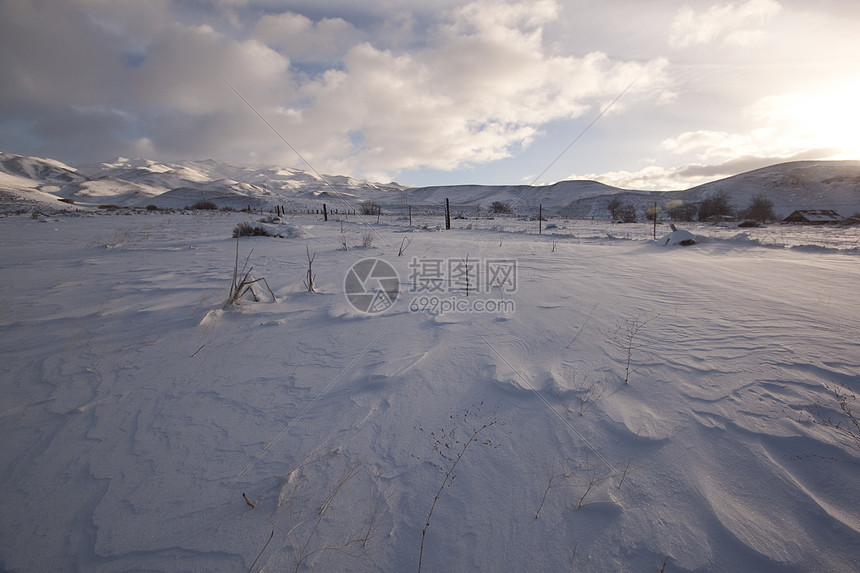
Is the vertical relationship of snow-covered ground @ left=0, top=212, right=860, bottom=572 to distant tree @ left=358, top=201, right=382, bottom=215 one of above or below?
below

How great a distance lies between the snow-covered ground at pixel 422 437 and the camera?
1.09 m

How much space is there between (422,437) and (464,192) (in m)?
87.2

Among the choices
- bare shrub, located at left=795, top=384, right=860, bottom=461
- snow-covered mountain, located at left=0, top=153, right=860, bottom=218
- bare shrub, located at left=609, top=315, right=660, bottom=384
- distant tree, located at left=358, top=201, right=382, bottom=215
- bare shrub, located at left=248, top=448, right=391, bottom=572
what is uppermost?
snow-covered mountain, located at left=0, top=153, right=860, bottom=218

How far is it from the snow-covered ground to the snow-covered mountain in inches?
493

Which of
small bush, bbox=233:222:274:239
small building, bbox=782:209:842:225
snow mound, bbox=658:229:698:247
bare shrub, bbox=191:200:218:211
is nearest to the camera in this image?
snow mound, bbox=658:229:698:247

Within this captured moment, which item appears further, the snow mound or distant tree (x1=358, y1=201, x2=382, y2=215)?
distant tree (x1=358, y1=201, x2=382, y2=215)

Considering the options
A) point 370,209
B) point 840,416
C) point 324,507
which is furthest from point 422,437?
point 370,209

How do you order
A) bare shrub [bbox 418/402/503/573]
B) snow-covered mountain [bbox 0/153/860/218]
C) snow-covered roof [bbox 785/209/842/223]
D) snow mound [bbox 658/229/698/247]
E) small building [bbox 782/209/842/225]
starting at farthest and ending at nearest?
snow-covered mountain [bbox 0/153/860/218], snow-covered roof [bbox 785/209/842/223], small building [bbox 782/209/842/225], snow mound [bbox 658/229/698/247], bare shrub [bbox 418/402/503/573]

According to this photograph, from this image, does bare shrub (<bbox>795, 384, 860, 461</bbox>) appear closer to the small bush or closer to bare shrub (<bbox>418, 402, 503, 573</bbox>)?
bare shrub (<bbox>418, 402, 503, 573</bbox>)

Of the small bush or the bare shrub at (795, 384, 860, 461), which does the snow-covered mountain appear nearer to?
the small bush

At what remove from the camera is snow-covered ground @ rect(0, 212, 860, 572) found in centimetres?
109

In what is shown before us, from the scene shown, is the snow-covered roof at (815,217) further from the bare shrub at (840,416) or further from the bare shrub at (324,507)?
the bare shrub at (324,507)

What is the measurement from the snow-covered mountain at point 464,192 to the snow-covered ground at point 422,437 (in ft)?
41.1

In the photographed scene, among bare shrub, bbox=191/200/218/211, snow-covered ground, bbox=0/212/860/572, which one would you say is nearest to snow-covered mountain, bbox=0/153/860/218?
bare shrub, bbox=191/200/218/211
